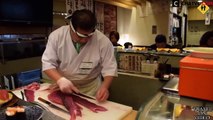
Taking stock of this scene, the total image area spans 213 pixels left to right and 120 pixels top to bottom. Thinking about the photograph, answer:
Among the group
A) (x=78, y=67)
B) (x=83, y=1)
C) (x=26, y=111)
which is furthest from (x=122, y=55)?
(x=83, y=1)

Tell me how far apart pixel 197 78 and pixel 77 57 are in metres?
0.86

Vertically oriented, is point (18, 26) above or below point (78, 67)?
above

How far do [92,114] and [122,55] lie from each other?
1536mm

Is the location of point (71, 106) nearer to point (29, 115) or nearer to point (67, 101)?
point (67, 101)

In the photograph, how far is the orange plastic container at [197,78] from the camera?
0.89 metres

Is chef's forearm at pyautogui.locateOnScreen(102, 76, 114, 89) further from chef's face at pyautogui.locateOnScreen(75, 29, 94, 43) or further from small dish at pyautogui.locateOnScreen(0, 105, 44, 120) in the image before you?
small dish at pyautogui.locateOnScreen(0, 105, 44, 120)

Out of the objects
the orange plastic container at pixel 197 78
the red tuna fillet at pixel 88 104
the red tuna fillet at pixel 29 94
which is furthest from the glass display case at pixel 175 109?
the red tuna fillet at pixel 29 94

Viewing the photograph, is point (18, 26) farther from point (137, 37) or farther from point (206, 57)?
A: point (137, 37)

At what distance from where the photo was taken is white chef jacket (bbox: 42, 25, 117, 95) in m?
1.48

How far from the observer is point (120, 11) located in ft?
20.3

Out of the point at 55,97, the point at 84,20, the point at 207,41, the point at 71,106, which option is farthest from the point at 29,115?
the point at 207,41

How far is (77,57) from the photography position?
1.48 meters

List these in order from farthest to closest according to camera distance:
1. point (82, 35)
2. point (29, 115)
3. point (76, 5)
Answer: point (76, 5)
point (82, 35)
point (29, 115)

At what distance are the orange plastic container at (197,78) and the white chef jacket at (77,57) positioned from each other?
0.60 m
